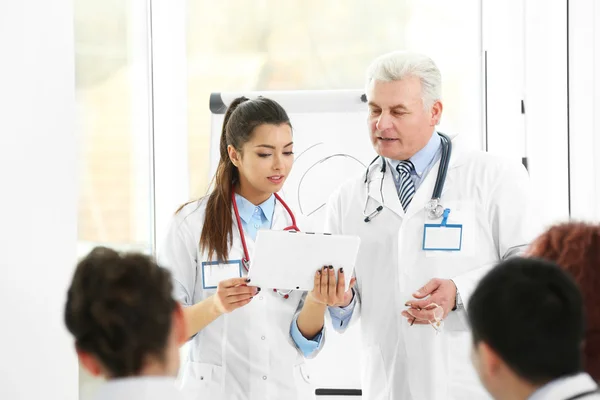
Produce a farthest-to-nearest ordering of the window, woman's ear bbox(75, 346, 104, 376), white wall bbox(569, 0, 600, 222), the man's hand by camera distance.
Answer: the window < white wall bbox(569, 0, 600, 222) < the man's hand < woman's ear bbox(75, 346, 104, 376)

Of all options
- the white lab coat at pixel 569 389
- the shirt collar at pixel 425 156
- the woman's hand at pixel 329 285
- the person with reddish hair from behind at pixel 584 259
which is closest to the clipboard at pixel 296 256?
the woman's hand at pixel 329 285

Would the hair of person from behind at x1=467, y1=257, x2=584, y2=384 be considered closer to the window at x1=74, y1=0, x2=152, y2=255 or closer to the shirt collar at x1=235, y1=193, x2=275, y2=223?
the shirt collar at x1=235, y1=193, x2=275, y2=223

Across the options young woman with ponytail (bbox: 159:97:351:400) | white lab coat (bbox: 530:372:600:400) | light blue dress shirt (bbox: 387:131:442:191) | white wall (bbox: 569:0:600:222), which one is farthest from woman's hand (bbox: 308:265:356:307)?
white wall (bbox: 569:0:600:222)

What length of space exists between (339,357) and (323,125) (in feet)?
3.32

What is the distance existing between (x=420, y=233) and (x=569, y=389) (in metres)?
1.18

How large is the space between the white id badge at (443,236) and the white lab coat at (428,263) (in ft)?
0.07

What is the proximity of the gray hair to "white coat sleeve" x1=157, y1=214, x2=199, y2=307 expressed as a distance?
2.42ft

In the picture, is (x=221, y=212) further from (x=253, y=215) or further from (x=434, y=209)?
(x=434, y=209)

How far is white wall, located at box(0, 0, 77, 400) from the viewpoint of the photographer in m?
2.24

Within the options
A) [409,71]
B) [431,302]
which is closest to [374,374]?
[431,302]

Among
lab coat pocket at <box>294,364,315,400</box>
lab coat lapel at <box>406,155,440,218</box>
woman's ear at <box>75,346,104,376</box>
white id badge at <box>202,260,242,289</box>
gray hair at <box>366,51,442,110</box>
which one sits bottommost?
lab coat pocket at <box>294,364,315,400</box>

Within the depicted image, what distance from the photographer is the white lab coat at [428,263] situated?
7.07 ft

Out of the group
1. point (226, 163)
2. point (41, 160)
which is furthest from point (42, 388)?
point (226, 163)

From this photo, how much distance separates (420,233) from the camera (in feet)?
7.27
